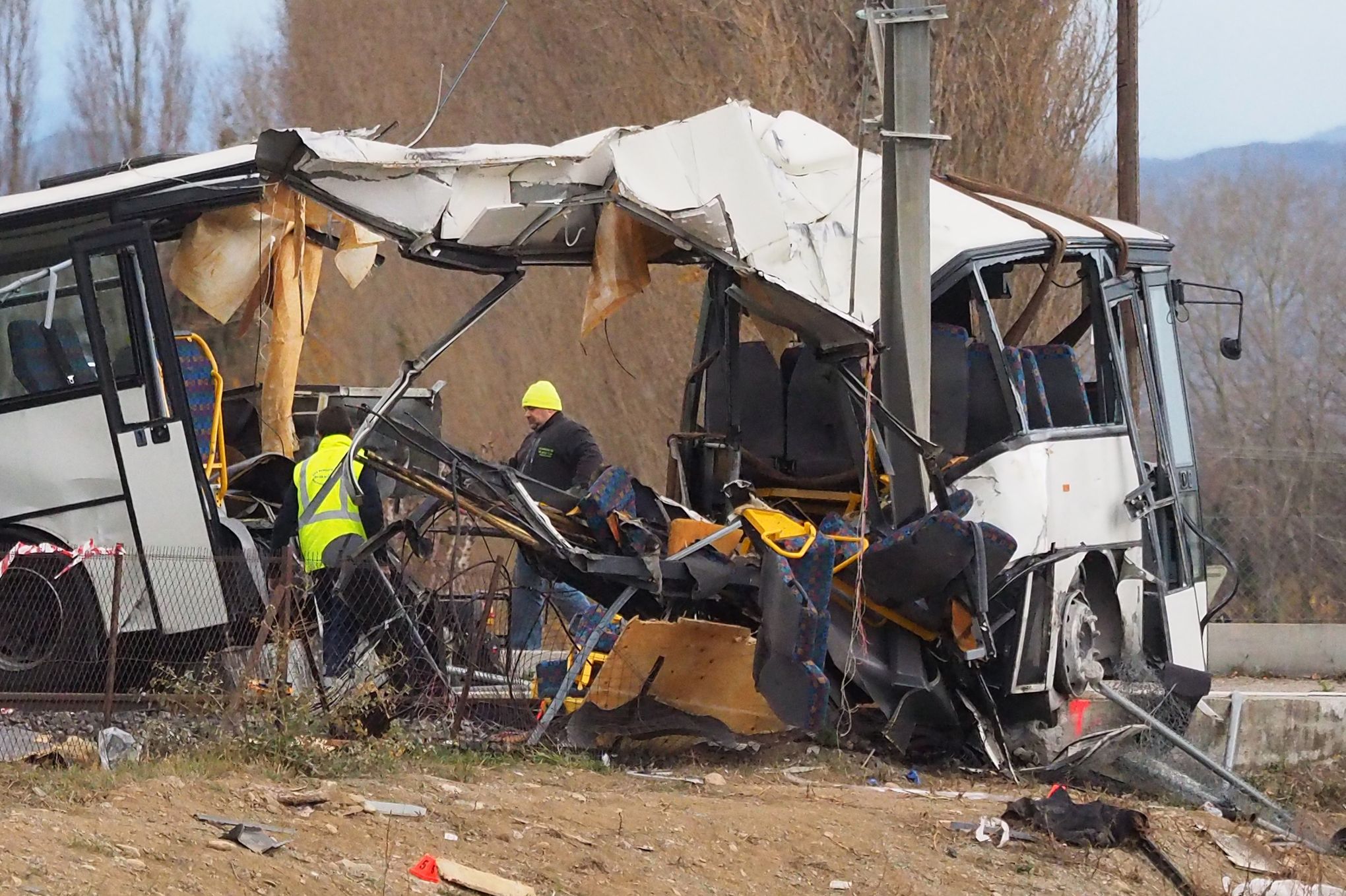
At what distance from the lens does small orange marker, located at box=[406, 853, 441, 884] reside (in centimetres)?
550

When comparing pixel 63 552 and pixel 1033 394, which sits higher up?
pixel 1033 394

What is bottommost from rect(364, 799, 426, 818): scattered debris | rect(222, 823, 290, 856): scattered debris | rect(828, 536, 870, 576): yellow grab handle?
rect(364, 799, 426, 818): scattered debris

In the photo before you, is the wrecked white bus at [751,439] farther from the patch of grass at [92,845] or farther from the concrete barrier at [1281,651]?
the concrete barrier at [1281,651]

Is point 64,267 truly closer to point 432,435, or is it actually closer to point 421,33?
point 432,435

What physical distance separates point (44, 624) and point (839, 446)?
4479 mm

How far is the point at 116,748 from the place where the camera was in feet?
23.9

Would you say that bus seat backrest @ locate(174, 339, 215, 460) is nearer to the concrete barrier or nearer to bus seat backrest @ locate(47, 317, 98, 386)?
bus seat backrest @ locate(47, 317, 98, 386)

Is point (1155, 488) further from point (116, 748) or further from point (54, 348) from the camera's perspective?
point (54, 348)

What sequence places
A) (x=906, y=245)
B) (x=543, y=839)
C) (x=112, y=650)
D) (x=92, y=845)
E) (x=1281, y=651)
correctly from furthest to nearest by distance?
1. (x=1281, y=651)
2. (x=906, y=245)
3. (x=112, y=650)
4. (x=543, y=839)
5. (x=92, y=845)

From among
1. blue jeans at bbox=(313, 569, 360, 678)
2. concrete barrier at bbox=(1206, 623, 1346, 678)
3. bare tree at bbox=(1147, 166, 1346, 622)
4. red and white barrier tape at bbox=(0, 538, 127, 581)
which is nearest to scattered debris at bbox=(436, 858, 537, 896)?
blue jeans at bbox=(313, 569, 360, 678)

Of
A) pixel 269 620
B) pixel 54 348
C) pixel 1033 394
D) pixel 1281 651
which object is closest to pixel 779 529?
pixel 1033 394

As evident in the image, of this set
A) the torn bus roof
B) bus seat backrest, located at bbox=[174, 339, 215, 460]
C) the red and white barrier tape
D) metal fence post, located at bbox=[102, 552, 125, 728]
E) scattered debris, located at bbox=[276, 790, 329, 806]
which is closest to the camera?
scattered debris, located at bbox=[276, 790, 329, 806]

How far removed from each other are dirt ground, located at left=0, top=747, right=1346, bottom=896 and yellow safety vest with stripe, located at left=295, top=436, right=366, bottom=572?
5.81 feet

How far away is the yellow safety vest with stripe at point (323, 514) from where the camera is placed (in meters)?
8.91
